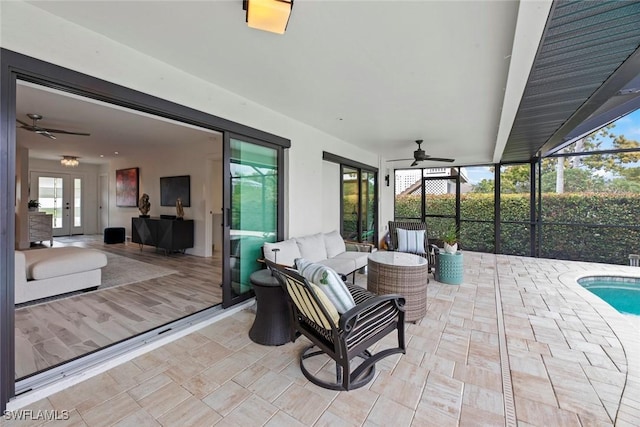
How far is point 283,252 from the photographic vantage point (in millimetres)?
3465

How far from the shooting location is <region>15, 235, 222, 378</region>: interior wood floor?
232 centimetres

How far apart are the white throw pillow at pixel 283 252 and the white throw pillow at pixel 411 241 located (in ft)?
7.36

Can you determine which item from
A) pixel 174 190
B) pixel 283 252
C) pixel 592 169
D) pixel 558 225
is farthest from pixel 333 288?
pixel 592 169

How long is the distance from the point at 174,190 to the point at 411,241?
5.76 m

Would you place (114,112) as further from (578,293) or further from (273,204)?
(578,293)

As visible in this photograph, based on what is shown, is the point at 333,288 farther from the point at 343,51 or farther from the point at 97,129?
the point at 97,129

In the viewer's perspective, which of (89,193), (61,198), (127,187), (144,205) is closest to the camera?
(144,205)

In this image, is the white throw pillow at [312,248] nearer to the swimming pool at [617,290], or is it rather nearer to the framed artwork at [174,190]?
the framed artwork at [174,190]

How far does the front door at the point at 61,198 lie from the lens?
8883mm

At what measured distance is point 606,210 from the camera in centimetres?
584

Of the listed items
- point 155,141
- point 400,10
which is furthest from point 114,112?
point 400,10

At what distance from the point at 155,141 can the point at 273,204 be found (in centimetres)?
404

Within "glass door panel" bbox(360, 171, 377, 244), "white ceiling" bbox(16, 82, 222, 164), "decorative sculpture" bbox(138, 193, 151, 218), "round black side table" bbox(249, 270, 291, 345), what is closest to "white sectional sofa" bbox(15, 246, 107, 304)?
"white ceiling" bbox(16, 82, 222, 164)

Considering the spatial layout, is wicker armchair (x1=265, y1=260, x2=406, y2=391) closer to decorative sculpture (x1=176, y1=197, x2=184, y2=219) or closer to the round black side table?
the round black side table
